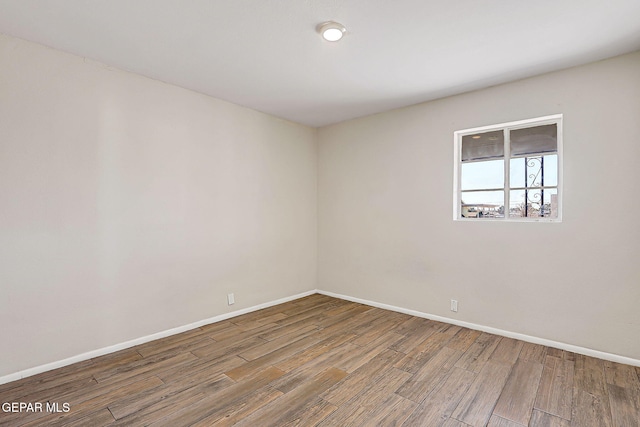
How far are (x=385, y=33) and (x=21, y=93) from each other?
2.83m

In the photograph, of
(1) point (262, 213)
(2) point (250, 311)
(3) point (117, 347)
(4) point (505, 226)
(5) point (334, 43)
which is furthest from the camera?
(1) point (262, 213)

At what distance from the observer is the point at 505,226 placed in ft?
10.7

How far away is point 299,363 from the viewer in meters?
2.68

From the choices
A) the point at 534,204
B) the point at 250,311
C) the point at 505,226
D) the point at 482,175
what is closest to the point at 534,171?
the point at 534,204

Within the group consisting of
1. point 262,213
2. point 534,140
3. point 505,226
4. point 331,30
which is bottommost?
point 505,226

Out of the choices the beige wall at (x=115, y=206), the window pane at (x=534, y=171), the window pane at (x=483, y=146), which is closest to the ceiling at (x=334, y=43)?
the beige wall at (x=115, y=206)

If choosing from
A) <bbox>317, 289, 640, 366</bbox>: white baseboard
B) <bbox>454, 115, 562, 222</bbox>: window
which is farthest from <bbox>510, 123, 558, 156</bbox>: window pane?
<bbox>317, 289, 640, 366</bbox>: white baseboard

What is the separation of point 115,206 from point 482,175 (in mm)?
3778

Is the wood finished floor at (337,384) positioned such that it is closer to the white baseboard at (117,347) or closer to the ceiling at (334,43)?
the white baseboard at (117,347)

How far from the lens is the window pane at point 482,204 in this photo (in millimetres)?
3414

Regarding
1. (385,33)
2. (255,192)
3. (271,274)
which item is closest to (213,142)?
(255,192)

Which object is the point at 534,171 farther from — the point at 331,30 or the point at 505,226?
the point at 331,30

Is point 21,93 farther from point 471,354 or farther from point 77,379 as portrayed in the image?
point 471,354

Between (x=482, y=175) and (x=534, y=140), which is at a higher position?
(x=534, y=140)
